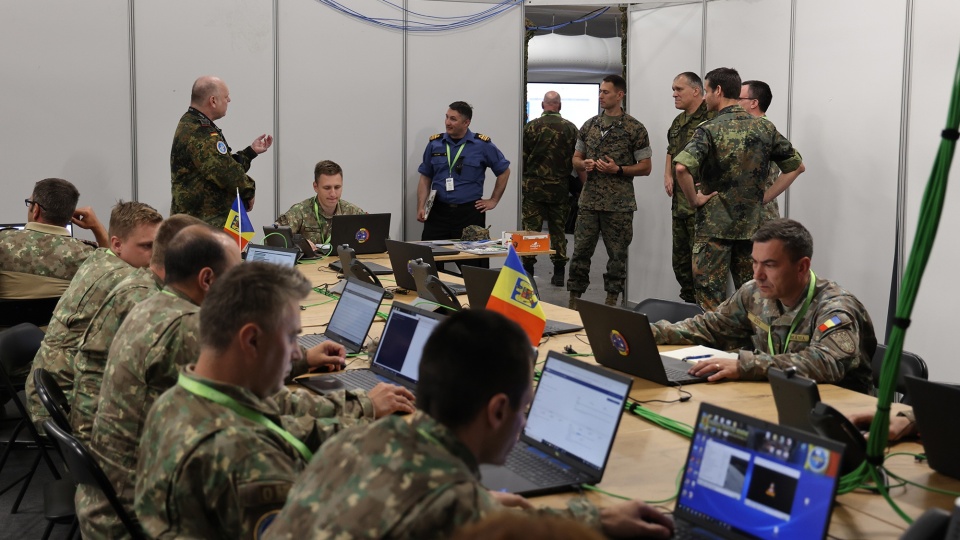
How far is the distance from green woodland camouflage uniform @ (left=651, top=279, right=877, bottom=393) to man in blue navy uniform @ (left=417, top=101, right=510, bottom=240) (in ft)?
14.6

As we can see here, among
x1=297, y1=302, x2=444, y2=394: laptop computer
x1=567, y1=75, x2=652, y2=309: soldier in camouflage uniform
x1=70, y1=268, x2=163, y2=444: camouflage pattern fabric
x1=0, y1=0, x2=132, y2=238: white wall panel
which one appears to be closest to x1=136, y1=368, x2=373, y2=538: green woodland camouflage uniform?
x1=297, y1=302, x2=444, y2=394: laptop computer

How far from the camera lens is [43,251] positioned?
16.0ft

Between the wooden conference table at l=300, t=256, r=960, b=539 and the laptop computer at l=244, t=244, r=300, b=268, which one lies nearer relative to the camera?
the wooden conference table at l=300, t=256, r=960, b=539

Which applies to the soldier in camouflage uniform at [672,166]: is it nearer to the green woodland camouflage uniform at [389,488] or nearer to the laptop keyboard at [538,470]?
the laptop keyboard at [538,470]

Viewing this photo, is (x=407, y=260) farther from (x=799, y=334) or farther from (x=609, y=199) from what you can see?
(x=609, y=199)

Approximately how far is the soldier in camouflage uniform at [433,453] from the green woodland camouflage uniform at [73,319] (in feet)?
7.61

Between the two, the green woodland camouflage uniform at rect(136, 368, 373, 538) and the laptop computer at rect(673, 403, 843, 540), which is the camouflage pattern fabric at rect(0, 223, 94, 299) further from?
Result: the laptop computer at rect(673, 403, 843, 540)

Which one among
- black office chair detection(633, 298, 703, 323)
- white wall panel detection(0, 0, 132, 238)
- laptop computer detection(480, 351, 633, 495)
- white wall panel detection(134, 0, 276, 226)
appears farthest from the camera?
white wall panel detection(134, 0, 276, 226)

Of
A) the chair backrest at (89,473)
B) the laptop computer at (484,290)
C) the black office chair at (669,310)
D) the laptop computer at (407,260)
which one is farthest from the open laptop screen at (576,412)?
the laptop computer at (407,260)

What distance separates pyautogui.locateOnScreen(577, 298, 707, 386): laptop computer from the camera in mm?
3186

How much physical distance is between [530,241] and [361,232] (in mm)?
1159

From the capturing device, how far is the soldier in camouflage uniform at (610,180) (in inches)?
320

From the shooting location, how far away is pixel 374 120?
8.55 m

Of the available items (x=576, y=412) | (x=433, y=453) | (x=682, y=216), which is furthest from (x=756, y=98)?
(x=433, y=453)
